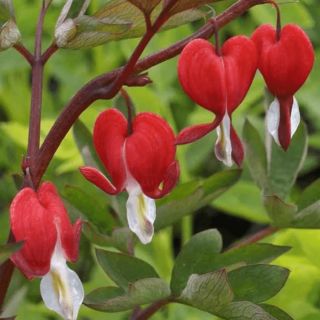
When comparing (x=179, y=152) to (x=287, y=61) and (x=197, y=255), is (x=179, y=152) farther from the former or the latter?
(x=287, y=61)

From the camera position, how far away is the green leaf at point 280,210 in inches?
54.5

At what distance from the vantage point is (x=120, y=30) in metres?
1.12

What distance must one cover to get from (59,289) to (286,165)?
59 centimetres

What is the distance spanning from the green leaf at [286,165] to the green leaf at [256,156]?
0.01 m

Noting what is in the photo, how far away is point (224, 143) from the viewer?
112 centimetres

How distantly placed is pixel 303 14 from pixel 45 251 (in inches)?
50.4

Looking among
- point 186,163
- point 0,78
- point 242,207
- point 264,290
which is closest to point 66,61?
point 0,78

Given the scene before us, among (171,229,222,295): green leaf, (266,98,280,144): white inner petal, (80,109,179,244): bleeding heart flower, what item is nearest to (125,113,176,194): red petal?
(80,109,179,244): bleeding heart flower

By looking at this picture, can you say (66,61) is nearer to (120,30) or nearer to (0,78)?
(0,78)

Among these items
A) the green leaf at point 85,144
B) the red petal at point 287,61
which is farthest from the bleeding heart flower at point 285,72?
the green leaf at point 85,144

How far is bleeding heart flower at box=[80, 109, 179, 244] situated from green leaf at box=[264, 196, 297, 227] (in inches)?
10.5

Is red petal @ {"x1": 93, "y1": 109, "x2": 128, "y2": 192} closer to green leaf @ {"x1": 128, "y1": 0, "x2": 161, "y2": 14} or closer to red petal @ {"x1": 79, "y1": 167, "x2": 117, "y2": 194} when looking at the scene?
red petal @ {"x1": 79, "y1": 167, "x2": 117, "y2": 194}

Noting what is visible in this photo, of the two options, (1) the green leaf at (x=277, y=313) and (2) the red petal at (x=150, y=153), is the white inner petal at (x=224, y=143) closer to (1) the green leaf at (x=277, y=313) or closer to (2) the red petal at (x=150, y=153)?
(2) the red petal at (x=150, y=153)

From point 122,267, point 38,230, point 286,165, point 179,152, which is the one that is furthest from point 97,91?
point 179,152
